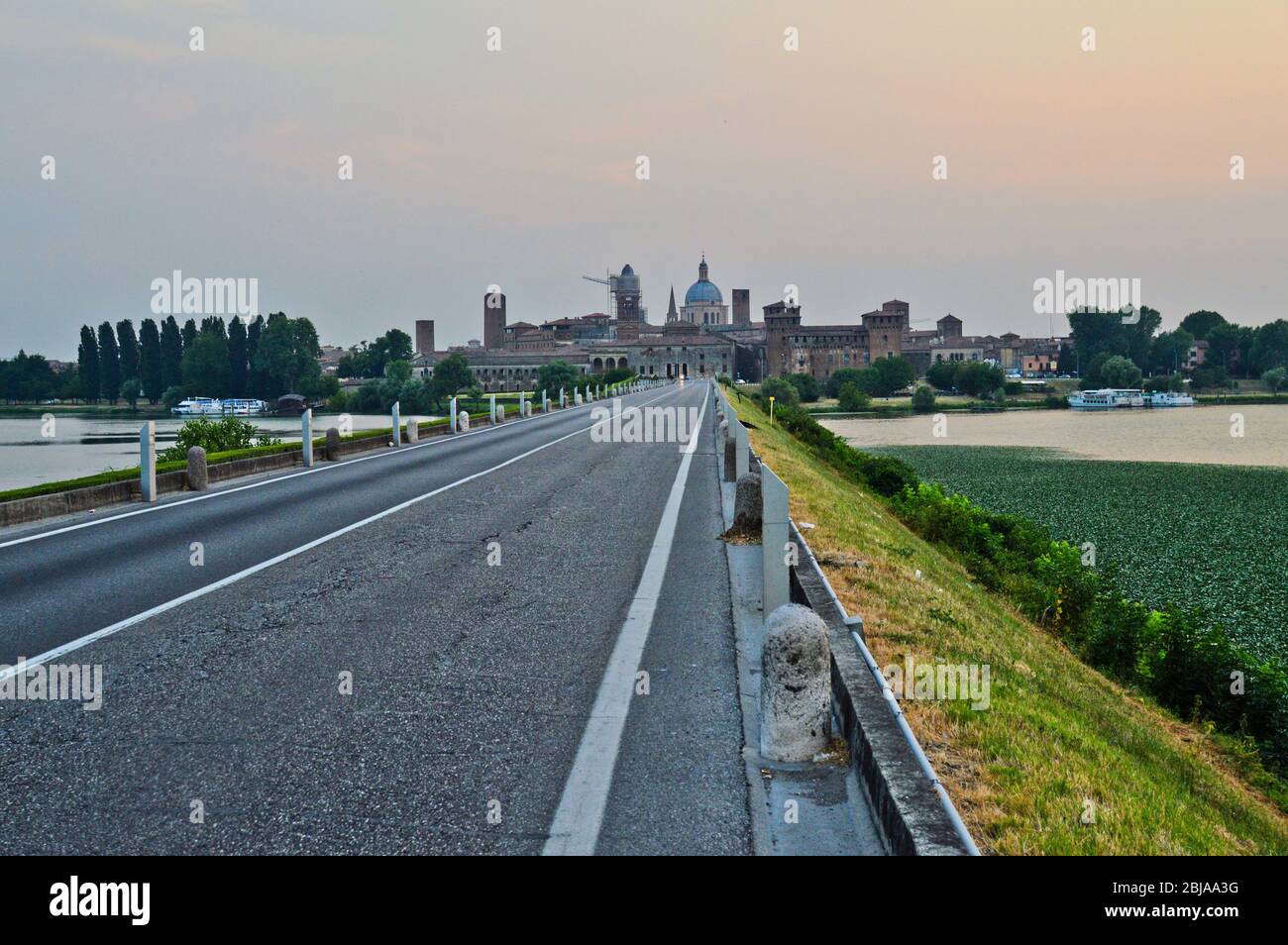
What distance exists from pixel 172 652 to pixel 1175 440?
77463 mm

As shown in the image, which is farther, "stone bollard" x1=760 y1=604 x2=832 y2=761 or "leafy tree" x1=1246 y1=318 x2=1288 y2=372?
"leafy tree" x1=1246 y1=318 x2=1288 y2=372

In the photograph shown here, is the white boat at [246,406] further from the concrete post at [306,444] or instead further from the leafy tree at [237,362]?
the concrete post at [306,444]

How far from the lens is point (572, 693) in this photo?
7008 mm

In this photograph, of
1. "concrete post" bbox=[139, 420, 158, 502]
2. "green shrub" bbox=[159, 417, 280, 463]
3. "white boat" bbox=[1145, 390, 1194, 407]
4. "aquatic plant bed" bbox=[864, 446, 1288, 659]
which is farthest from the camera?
"white boat" bbox=[1145, 390, 1194, 407]

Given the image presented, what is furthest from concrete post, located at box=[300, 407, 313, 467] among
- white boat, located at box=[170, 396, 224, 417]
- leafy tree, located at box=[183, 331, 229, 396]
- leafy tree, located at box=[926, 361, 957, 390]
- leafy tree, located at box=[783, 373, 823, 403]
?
leafy tree, located at box=[926, 361, 957, 390]

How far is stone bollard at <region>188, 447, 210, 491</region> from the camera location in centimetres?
1929

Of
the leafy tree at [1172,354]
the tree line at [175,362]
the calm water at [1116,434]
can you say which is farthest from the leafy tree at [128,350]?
the leafy tree at [1172,354]

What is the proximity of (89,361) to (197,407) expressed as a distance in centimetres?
2422

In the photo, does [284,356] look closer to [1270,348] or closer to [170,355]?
[170,355]

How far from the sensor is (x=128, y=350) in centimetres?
13588

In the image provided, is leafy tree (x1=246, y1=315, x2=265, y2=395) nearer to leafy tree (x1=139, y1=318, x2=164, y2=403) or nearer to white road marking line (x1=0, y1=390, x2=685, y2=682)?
leafy tree (x1=139, y1=318, x2=164, y2=403)
